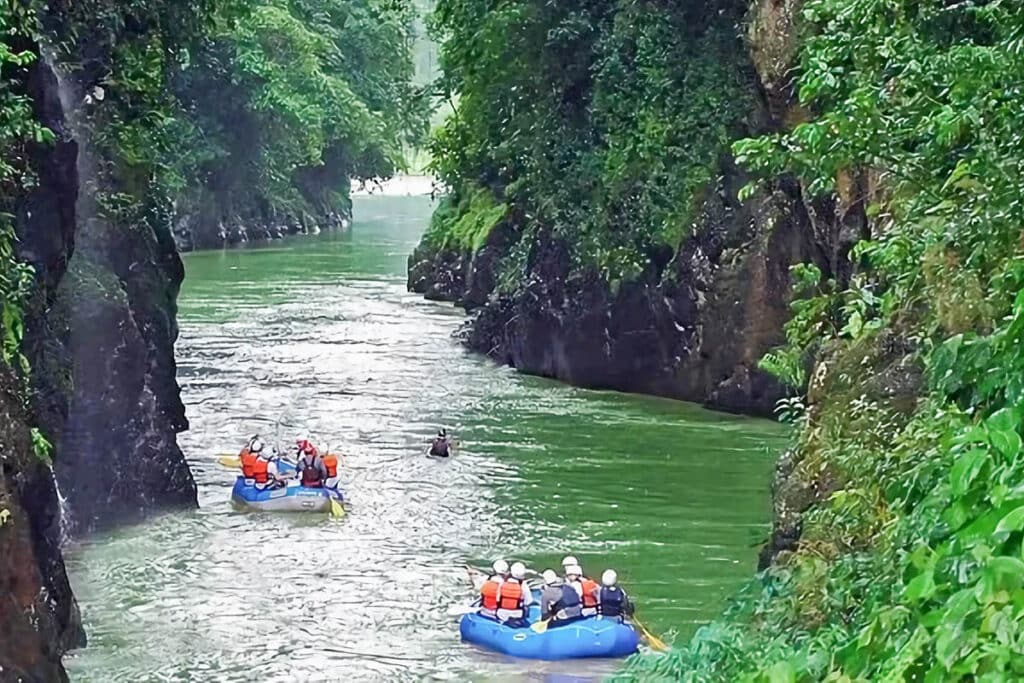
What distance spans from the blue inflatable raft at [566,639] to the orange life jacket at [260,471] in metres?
5.75

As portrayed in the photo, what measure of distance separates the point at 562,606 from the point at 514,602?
419mm

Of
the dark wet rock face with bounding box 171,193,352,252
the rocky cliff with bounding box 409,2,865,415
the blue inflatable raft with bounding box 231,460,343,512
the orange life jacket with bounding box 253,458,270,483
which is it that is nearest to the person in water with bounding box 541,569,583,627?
the blue inflatable raft with bounding box 231,460,343,512

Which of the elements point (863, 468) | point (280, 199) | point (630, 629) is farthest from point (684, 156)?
point (280, 199)

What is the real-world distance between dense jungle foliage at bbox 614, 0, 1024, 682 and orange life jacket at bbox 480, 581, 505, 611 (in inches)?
144

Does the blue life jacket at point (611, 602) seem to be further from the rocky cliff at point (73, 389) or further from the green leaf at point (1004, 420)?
the green leaf at point (1004, 420)

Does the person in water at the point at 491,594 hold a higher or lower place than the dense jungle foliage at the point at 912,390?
lower

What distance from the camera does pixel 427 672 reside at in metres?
12.4

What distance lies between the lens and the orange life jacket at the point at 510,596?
13.1 meters

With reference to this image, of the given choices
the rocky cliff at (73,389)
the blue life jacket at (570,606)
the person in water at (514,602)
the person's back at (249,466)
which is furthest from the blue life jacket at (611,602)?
the person's back at (249,466)

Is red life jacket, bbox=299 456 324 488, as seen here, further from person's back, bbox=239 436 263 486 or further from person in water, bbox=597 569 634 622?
person in water, bbox=597 569 634 622

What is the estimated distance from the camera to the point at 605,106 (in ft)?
81.1

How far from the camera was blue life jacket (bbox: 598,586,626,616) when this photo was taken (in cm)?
1286

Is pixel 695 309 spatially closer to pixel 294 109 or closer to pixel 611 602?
pixel 611 602

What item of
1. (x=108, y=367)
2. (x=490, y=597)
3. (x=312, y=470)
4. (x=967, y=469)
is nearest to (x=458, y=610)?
(x=490, y=597)
